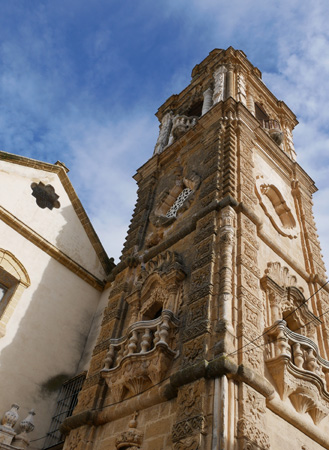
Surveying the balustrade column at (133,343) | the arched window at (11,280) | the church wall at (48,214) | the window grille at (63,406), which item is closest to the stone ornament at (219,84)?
the church wall at (48,214)

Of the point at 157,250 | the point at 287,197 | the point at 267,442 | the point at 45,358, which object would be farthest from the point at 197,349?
the point at 287,197

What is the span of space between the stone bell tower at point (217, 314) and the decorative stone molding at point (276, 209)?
4cm

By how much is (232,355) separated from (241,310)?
104cm

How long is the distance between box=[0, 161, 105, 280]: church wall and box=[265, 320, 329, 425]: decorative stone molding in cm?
769

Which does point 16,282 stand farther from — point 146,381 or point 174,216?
point 146,381

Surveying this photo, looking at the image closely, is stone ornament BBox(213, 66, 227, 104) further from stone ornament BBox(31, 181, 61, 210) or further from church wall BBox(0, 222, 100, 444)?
church wall BBox(0, 222, 100, 444)

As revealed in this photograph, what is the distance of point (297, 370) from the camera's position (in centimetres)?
804

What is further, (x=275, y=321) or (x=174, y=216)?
(x=174, y=216)

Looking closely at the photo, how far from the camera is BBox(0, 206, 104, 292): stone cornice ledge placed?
1292 cm

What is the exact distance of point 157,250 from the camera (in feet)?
37.0

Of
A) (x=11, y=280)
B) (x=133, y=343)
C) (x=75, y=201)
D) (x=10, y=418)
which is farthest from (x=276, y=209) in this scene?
(x=10, y=418)

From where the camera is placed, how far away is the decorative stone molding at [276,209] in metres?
11.8

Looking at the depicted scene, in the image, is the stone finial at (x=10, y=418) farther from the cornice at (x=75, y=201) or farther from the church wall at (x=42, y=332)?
the cornice at (x=75, y=201)

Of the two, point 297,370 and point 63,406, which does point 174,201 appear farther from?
point 297,370
